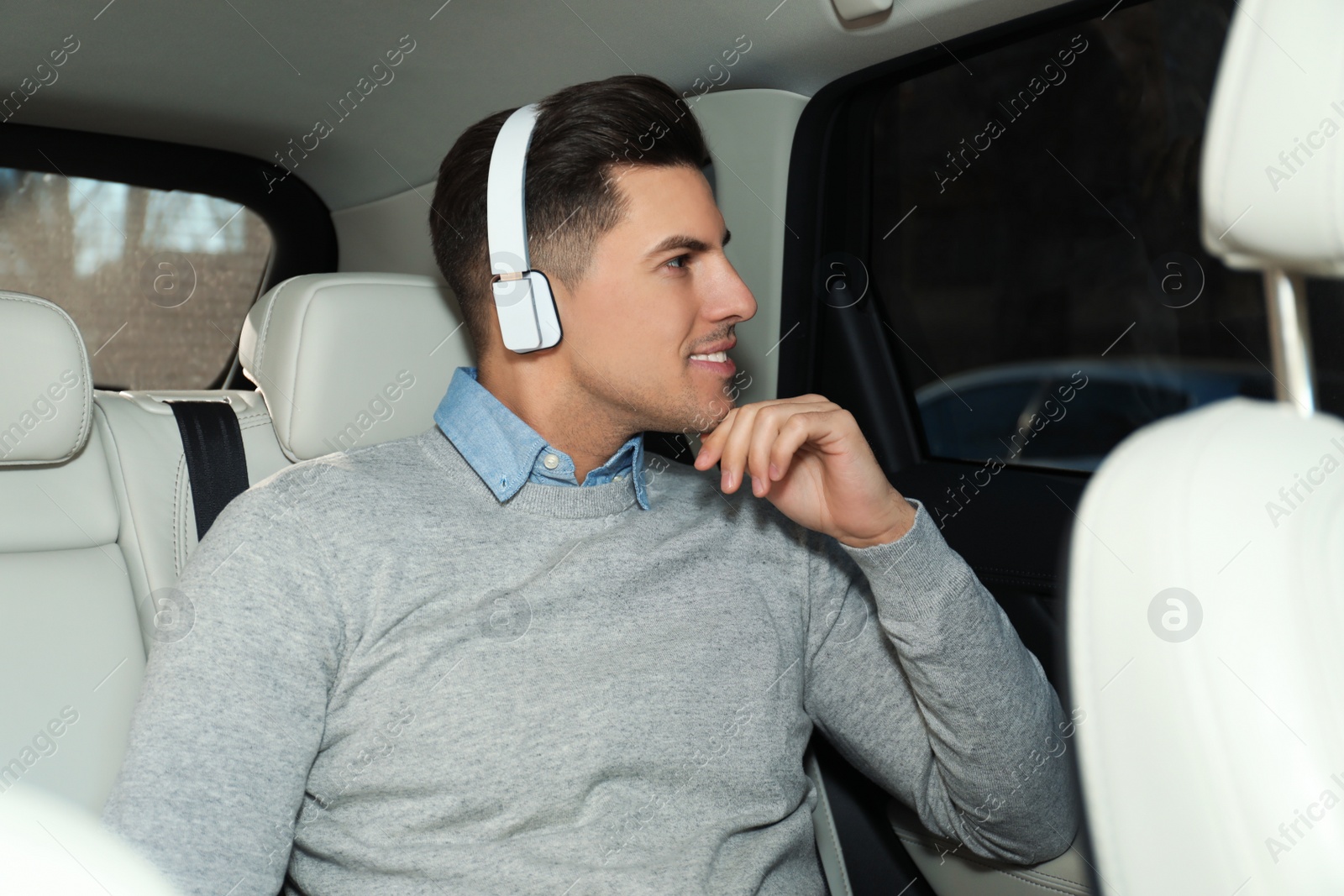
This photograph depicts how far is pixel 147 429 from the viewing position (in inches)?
55.2

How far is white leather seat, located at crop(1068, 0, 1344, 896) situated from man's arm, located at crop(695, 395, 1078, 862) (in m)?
0.56

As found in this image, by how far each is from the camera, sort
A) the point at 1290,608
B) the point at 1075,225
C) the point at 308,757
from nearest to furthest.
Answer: the point at 1290,608
the point at 308,757
the point at 1075,225

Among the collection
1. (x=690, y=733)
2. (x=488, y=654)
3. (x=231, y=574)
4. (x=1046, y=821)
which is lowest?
(x=1046, y=821)

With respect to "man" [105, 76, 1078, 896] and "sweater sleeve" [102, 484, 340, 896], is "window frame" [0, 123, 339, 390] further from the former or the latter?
"sweater sleeve" [102, 484, 340, 896]

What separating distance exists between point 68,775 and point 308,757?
0.34 metres

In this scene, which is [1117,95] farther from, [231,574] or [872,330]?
[231,574]

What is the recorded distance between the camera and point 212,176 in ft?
7.32

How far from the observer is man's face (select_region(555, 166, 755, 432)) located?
52.4 inches

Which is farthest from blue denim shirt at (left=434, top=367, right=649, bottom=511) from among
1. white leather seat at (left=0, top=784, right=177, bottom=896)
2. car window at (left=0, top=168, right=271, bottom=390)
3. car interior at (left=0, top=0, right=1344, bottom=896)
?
car window at (left=0, top=168, right=271, bottom=390)

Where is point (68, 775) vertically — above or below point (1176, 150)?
below

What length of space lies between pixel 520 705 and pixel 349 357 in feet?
2.01

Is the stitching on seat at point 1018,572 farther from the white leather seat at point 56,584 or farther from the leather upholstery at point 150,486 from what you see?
the white leather seat at point 56,584

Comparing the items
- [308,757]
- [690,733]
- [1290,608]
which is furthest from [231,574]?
[1290,608]

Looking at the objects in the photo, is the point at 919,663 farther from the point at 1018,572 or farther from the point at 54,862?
the point at 54,862
